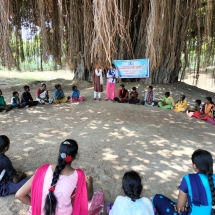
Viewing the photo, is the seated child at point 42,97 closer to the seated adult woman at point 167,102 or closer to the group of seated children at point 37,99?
the group of seated children at point 37,99

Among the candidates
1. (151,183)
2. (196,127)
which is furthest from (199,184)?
(196,127)

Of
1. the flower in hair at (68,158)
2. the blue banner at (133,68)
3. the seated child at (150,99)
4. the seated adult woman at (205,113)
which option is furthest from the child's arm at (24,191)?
the blue banner at (133,68)

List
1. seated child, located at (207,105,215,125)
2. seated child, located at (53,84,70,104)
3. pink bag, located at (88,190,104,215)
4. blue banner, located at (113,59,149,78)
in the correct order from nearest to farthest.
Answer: pink bag, located at (88,190,104,215) < seated child, located at (207,105,215,125) < seated child, located at (53,84,70,104) < blue banner, located at (113,59,149,78)

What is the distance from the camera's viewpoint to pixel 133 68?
7395 mm

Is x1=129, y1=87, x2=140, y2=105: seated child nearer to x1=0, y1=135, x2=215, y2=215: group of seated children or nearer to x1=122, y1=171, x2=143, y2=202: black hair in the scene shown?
x1=0, y1=135, x2=215, y2=215: group of seated children

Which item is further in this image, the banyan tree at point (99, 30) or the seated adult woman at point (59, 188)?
the banyan tree at point (99, 30)

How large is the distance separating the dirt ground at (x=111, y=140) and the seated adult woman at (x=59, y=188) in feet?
2.14

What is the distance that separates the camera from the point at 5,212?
77.4 inches

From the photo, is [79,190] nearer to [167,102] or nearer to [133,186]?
[133,186]

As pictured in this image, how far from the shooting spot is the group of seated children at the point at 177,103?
17.2 ft

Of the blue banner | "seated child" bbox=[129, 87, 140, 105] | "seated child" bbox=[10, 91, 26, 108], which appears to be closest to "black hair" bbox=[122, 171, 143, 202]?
"seated child" bbox=[10, 91, 26, 108]

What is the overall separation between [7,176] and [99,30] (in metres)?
1.80

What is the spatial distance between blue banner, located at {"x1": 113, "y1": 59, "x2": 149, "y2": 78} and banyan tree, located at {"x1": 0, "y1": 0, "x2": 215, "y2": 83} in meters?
0.69

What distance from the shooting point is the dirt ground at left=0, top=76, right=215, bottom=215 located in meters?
2.59
